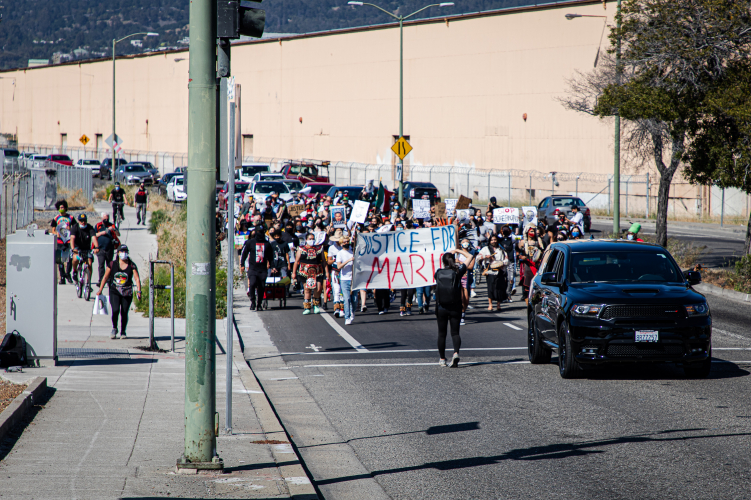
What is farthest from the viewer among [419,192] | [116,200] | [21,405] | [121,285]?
[419,192]

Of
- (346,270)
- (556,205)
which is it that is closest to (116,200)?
(346,270)

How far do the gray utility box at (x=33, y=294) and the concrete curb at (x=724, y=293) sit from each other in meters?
15.7

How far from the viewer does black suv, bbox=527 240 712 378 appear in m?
11.0

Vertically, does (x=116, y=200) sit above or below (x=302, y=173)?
below

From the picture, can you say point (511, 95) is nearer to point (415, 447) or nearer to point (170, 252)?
point (170, 252)

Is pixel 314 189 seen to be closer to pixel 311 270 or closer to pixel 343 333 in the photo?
pixel 311 270

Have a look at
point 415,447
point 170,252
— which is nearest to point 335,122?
point 170,252

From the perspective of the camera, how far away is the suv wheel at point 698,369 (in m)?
11.5

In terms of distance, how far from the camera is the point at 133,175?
62031 mm

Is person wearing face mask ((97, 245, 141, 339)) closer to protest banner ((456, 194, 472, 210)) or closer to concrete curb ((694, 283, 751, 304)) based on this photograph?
protest banner ((456, 194, 472, 210))

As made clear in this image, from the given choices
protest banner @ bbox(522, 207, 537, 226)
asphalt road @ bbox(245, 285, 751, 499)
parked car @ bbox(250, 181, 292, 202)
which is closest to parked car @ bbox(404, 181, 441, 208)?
parked car @ bbox(250, 181, 292, 202)

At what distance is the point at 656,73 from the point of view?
22734mm

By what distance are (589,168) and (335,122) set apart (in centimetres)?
2306

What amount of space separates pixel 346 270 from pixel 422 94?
45.2 m
